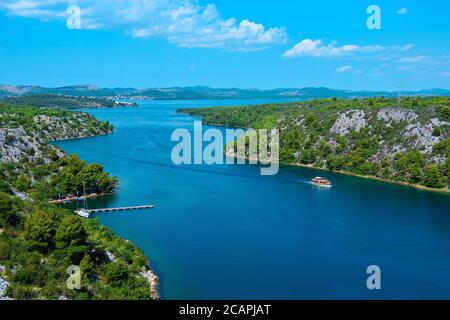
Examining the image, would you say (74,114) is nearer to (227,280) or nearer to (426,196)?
(426,196)

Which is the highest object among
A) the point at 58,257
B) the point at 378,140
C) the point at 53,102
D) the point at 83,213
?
the point at 53,102

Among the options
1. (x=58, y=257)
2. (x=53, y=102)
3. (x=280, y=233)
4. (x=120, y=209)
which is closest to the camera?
(x=58, y=257)

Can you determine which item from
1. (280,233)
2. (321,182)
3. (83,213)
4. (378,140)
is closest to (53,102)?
(378,140)

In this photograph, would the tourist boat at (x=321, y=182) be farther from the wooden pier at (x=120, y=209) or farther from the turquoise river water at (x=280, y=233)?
the wooden pier at (x=120, y=209)

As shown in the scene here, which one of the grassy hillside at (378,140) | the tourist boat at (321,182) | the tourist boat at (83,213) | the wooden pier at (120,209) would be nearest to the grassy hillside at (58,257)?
the tourist boat at (83,213)

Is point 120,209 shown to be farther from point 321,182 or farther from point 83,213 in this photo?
point 321,182

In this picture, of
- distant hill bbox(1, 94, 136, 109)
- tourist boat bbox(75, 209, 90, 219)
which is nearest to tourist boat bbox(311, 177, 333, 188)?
tourist boat bbox(75, 209, 90, 219)

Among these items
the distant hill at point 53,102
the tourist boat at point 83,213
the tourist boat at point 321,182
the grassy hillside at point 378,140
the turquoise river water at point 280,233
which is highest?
the distant hill at point 53,102

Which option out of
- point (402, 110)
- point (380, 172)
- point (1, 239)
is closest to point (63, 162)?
point (1, 239)

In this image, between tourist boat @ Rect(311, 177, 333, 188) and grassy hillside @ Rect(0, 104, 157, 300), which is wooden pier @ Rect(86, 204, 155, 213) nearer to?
grassy hillside @ Rect(0, 104, 157, 300)
